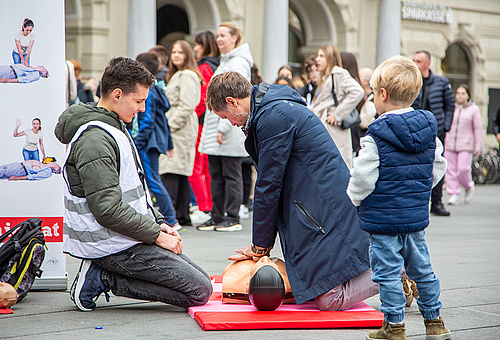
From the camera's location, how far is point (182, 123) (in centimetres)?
830

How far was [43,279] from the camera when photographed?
481cm

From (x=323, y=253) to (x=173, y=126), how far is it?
449cm

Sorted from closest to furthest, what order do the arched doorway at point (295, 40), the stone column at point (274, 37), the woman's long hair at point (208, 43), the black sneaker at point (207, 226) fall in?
the black sneaker at point (207, 226), the woman's long hair at point (208, 43), the stone column at point (274, 37), the arched doorway at point (295, 40)

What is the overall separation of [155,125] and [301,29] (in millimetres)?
17979

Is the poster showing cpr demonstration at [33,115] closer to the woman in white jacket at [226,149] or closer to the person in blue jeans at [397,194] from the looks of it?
the person in blue jeans at [397,194]

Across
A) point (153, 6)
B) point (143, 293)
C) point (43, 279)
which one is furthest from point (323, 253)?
point (153, 6)

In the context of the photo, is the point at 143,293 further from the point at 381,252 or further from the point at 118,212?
the point at 381,252

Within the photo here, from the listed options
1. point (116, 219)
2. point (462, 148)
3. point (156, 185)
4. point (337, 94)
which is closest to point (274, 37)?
point (462, 148)

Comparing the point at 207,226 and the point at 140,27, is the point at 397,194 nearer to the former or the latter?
the point at 207,226

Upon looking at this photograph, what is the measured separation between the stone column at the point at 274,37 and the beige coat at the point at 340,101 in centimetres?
1014

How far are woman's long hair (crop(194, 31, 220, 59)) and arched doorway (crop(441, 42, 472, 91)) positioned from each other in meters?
18.4

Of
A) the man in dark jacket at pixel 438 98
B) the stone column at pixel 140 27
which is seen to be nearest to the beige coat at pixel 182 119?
the man in dark jacket at pixel 438 98

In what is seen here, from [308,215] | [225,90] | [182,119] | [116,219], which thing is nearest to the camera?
[116,219]

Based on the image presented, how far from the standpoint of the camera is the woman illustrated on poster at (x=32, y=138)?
15.6 feet
